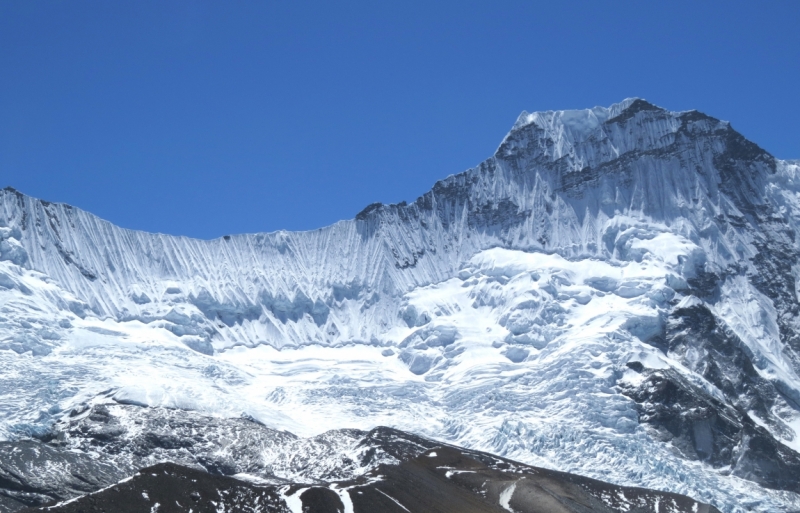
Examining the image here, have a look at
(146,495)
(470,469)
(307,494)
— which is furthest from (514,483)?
(146,495)

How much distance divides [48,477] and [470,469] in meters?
67.1

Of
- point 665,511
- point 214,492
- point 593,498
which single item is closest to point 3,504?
point 214,492

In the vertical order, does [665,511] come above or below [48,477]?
below

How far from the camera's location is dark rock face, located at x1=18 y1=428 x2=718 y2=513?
14612cm

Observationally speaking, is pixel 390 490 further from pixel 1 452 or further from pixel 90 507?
pixel 1 452

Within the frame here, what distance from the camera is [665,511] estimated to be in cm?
19962

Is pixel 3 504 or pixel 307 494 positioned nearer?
pixel 307 494

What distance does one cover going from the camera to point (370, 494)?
542 ft

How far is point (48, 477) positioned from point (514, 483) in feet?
241

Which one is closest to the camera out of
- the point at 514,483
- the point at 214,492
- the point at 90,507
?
the point at 90,507

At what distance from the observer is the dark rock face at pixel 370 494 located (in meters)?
146

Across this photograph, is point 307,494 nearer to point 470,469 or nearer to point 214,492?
point 214,492

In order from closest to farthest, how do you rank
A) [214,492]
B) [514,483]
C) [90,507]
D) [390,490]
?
1. [90,507]
2. [214,492]
3. [390,490]
4. [514,483]

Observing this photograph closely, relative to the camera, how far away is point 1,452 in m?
198
